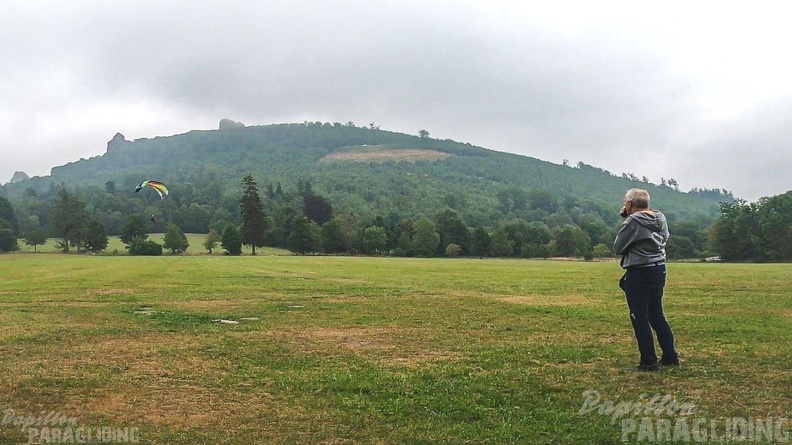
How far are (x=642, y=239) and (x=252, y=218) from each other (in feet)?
388

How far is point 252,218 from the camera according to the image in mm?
122375

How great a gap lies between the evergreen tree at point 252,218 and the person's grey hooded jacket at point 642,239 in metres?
118

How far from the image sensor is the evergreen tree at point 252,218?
122 metres

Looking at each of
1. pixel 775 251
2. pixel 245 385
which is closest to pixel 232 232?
pixel 775 251

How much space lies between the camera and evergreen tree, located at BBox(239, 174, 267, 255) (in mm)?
122188

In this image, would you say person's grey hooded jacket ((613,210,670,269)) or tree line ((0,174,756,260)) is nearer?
person's grey hooded jacket ((613,210,670,269))

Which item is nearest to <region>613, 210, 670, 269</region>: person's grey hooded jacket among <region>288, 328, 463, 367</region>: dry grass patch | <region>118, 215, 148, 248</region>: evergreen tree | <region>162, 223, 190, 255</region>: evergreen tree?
<region>288, 328, 463, 367</region>: dry grass patch

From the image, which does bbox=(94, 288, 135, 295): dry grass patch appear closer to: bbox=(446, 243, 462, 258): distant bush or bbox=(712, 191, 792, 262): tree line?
bbox=(446, 243, 462, 258): distant bush

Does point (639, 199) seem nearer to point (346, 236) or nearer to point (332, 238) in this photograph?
point (332, 238)

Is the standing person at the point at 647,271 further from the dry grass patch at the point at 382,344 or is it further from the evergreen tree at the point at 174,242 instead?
the evergreen tree at the point at 174,242

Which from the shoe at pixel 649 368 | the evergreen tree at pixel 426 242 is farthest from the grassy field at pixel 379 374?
the evergreen tree at pixel 426 242

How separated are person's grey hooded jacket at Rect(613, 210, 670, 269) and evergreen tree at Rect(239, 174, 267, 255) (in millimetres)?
117542

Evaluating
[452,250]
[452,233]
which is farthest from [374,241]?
[452,233]

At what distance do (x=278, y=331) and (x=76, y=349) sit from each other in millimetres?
3870
